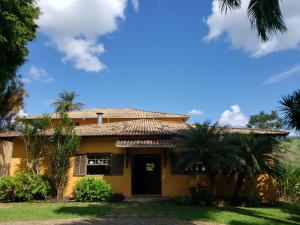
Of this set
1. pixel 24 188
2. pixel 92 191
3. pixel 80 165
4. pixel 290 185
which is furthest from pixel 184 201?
pixel 24 188

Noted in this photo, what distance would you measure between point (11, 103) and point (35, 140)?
49.5 feet

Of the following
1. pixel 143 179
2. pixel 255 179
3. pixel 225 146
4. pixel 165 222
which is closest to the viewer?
pixel 165 222

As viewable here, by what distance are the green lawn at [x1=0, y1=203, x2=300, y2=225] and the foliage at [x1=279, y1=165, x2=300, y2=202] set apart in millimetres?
4102

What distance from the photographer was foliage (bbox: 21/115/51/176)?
65.7 ft

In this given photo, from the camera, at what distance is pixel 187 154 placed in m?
17.0

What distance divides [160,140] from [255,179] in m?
5.57

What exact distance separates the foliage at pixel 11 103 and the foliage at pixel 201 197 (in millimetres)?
21530

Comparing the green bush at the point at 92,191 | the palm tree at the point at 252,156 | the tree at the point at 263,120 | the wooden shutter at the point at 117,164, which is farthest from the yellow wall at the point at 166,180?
the tree at the point at 263,120

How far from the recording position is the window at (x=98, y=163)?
20.7 meters

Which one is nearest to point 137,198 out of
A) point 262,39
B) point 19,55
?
point 19,55

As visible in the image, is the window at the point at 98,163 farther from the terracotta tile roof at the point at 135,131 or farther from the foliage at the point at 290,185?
the foliage at the point at 290,185

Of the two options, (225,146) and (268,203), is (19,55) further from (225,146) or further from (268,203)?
(268,203)

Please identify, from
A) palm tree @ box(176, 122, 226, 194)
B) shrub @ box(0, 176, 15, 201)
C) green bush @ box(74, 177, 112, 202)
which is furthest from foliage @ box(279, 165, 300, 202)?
shrub @ box(0, 176, 15, 201)

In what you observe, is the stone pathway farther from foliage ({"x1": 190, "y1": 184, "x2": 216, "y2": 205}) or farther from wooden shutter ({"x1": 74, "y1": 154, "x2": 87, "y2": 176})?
wooden shutter ({"x1": 74, "y1": 154, "x2": 87, "y2": 176})
